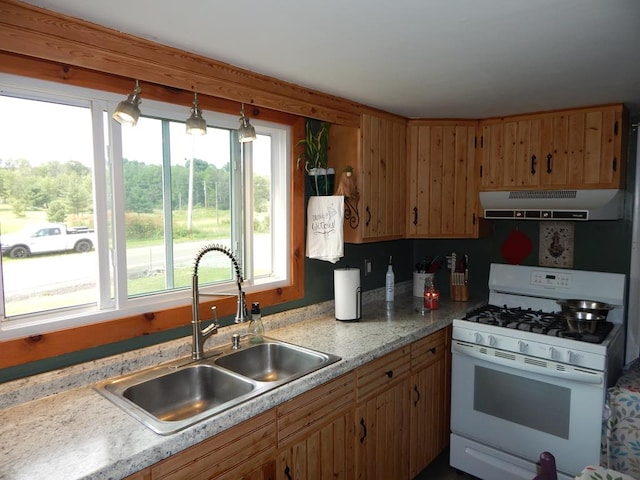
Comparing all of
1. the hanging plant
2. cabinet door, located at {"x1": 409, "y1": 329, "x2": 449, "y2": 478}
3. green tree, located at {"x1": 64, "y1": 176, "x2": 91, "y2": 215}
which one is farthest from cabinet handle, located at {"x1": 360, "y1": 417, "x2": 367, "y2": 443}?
green tree, located at {"x1": 64, "y1": 176, "x2": 91, "y2": 215}

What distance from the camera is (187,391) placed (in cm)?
180

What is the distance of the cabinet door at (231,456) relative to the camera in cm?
129

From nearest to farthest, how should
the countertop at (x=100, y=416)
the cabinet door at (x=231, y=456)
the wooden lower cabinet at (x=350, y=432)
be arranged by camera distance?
the countertop at (x=100, y=416)
the cabinet door at (x=231, y=456)
the wooden lower cabinet at (x=350, y=432)

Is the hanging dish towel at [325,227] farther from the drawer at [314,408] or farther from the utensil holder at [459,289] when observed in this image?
the utensil holder at [459,289]

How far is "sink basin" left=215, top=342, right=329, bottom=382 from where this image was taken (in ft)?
6.52

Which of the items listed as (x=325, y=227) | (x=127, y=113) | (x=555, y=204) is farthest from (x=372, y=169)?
(x=127, y=113)

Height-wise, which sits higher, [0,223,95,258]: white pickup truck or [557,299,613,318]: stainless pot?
[0,223,95,258]: white pickup truck

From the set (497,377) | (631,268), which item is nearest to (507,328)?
(497,377)

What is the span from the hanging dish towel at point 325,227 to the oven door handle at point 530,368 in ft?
3.12

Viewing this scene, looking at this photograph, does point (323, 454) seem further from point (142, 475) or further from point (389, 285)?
point (389, 285)

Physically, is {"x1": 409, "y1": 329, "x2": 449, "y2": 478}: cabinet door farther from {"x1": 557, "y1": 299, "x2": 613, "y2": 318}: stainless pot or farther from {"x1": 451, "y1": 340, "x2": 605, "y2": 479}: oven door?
{"x1": 557, "y1": 299, "x2": 613, "y2": 318}: stainless pot

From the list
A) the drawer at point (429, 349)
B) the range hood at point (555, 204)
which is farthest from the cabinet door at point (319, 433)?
the range hood at point (555, 204)

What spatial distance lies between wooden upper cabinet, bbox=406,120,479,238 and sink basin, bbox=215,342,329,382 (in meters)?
1.38

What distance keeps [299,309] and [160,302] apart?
34.4 inches
